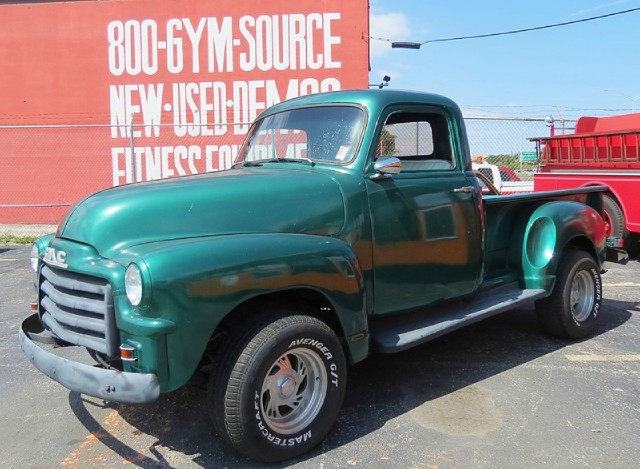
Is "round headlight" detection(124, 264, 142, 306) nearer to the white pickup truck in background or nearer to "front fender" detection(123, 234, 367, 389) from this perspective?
"front fender" detection(123, 234, 367, 389)

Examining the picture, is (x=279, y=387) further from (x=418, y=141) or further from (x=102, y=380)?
(x=418, y=141)

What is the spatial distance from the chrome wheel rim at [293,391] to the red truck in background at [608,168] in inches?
235

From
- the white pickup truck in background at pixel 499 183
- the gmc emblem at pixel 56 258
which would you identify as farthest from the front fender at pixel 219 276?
the white pickup truck in background at pixel 499 183

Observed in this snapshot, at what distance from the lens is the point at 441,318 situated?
4.01 metres

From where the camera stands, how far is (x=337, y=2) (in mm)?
13547

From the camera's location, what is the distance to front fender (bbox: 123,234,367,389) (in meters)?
2.59

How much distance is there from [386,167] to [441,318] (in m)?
1.20

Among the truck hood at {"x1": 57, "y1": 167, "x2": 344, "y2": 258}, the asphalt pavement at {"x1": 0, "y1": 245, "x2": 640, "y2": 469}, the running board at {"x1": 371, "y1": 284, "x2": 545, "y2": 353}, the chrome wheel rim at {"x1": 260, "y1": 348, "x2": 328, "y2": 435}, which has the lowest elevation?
the asphalt pavement at {"x1": 0, "y1": 245, "x2": 640, "y2": 469}

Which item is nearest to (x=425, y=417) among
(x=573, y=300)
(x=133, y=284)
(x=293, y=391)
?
(x=293, y=391)

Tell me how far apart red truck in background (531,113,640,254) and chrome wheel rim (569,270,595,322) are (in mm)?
2850

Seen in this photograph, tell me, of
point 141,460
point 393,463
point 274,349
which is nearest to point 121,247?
point 274,349

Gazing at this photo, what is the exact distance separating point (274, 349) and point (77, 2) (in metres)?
14.2

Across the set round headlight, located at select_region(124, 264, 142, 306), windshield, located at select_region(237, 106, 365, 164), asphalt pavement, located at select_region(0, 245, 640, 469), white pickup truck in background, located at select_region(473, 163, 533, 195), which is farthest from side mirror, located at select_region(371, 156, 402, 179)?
white pickup truck in background, located at select_region(473, 163, 533, 195)

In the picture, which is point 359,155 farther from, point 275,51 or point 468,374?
point 275,51
